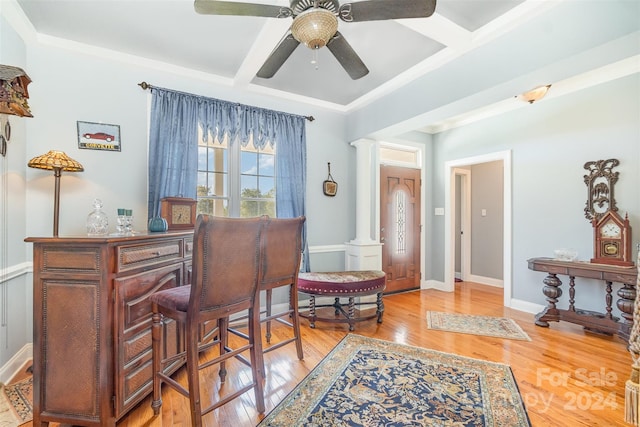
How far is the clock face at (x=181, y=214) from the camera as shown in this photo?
2521 mm

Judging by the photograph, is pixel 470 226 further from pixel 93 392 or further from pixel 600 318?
pixel 93 392

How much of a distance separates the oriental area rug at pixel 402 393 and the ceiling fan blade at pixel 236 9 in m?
2.30

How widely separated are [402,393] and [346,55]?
230 cm

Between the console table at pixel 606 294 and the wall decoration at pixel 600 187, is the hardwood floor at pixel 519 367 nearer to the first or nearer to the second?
the console table at pixel 606 294

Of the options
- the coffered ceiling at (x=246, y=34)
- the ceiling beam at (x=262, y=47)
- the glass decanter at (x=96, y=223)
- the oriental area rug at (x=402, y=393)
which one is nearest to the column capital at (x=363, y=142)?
the coffered ceiling at (x=246, y=34)

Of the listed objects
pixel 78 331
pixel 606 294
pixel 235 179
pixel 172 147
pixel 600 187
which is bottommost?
A: pixel 606 294

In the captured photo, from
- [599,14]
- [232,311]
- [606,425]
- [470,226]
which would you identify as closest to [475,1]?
[599,14]

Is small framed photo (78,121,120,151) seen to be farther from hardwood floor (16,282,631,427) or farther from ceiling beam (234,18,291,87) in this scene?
hardwood floor (16,282,631,427)

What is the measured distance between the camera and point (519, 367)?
2.26 metres

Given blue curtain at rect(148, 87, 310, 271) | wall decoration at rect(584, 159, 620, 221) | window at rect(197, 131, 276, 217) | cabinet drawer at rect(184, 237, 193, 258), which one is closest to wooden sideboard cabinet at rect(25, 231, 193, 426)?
cabinet drawer at rect(184, 237, 193, 258)

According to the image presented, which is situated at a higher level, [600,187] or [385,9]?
[385,9]

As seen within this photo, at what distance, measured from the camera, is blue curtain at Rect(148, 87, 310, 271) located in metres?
2.76

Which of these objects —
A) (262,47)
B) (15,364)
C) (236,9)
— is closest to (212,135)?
(262,47)

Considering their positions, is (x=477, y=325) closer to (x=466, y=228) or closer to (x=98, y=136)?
(x=466, y=228)
